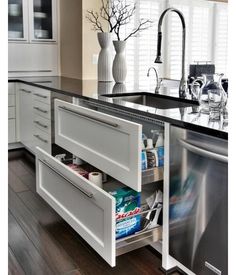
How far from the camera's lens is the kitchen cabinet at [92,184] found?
1497 mm

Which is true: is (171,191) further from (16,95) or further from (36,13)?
(36,13)

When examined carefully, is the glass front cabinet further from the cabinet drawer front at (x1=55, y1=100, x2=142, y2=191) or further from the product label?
the product label

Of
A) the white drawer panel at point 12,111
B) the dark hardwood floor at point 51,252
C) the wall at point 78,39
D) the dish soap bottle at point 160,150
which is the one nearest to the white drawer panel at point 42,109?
the white drawer panel at point 12,111

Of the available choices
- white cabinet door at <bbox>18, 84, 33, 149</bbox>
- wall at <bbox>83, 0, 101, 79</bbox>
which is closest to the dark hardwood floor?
white cabinet door at <bbox>18, 84, 33, 149</bbox>

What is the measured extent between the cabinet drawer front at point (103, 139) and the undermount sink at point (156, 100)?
1.09 ft

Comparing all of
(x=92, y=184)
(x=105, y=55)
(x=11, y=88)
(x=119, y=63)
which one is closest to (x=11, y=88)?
(x=11, y=88)

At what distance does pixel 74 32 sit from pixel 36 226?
93.9 inches

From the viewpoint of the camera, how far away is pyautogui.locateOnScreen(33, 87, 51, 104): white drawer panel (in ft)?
9.88

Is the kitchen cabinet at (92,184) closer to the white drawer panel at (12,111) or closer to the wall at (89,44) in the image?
the wall at (89,44)

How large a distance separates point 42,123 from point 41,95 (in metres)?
0.26

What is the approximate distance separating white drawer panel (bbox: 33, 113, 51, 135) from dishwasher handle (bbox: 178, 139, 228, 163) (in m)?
1.83

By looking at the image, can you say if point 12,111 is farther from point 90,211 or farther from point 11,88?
point 90,211

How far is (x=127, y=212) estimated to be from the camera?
5.34 feet

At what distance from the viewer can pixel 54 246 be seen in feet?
6.41
